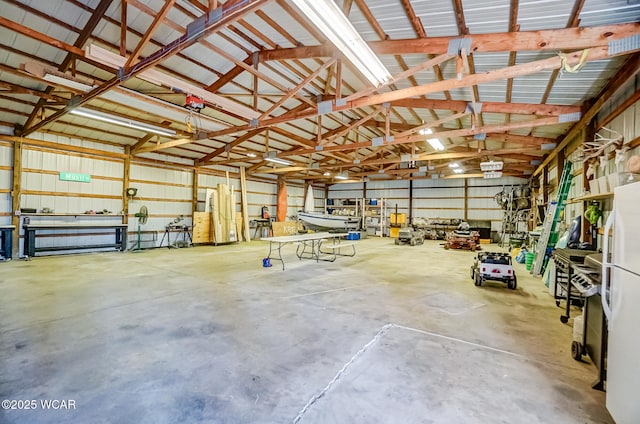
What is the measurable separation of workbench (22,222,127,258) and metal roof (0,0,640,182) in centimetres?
255

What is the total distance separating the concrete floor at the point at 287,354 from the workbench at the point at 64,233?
126 inches

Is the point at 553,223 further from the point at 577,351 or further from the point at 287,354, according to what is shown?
the point at 287,354

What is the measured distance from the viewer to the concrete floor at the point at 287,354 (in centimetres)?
190

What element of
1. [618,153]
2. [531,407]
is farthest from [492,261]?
[531,407]

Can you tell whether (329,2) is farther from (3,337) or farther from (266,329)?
(3,337)

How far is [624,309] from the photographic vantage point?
1.64 metres

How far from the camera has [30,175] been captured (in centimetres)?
789

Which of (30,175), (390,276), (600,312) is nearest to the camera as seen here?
(600,312)

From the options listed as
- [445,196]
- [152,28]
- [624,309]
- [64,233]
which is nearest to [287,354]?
[624,309]

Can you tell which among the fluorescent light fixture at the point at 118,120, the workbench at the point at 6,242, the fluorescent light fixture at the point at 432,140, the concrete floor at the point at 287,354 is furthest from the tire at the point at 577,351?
the workbench at the point at 6,242

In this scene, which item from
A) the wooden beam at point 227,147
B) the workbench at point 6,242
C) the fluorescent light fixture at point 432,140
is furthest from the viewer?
the wooden beam at point 227,147

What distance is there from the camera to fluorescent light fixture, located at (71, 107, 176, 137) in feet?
19.1

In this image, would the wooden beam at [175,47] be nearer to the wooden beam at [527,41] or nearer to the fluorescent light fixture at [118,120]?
the fluorescent light fixture at [118,120]

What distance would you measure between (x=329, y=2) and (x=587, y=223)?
568 centimetres
